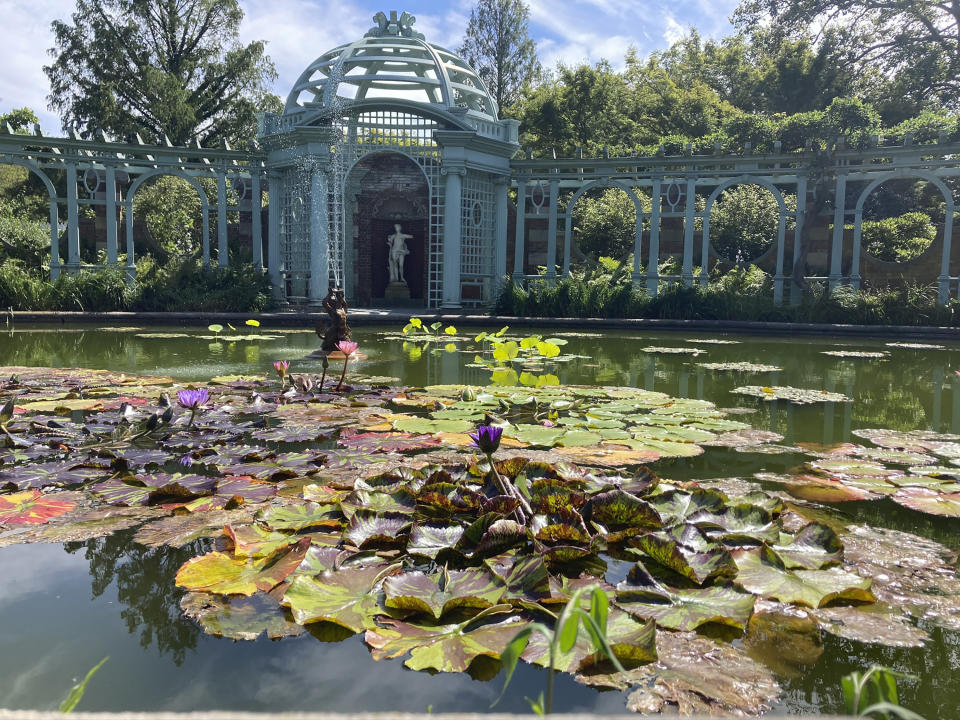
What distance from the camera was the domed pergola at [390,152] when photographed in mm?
15836

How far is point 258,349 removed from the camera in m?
9.06

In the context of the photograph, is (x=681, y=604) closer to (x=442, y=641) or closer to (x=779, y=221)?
(x=442, y=641)

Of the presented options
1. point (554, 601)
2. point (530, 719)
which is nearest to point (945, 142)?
point (554, 601)

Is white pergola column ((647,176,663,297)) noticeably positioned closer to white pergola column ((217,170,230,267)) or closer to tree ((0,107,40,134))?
white pergola column ((217,170,230,267))

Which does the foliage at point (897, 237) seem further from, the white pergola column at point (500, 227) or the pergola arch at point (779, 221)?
the white pergola column at point (500, 227)

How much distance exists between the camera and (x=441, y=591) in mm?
1957

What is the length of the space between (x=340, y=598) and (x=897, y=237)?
61.3 ft

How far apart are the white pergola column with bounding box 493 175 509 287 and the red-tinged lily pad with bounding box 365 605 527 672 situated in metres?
15.5

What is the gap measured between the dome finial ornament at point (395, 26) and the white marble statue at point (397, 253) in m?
4.55

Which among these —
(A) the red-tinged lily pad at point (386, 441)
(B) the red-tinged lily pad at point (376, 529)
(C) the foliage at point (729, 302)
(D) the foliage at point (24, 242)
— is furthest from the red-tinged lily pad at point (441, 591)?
(D) the foliage at point (24, 242)

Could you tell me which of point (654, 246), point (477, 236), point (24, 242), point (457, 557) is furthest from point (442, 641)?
point (24, 242)

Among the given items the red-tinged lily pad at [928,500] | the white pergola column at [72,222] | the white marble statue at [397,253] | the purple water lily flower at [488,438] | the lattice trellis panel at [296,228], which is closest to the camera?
the purple water lily flower at [488,438]

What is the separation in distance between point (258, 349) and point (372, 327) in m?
4.06

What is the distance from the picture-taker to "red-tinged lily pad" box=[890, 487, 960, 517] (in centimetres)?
284
